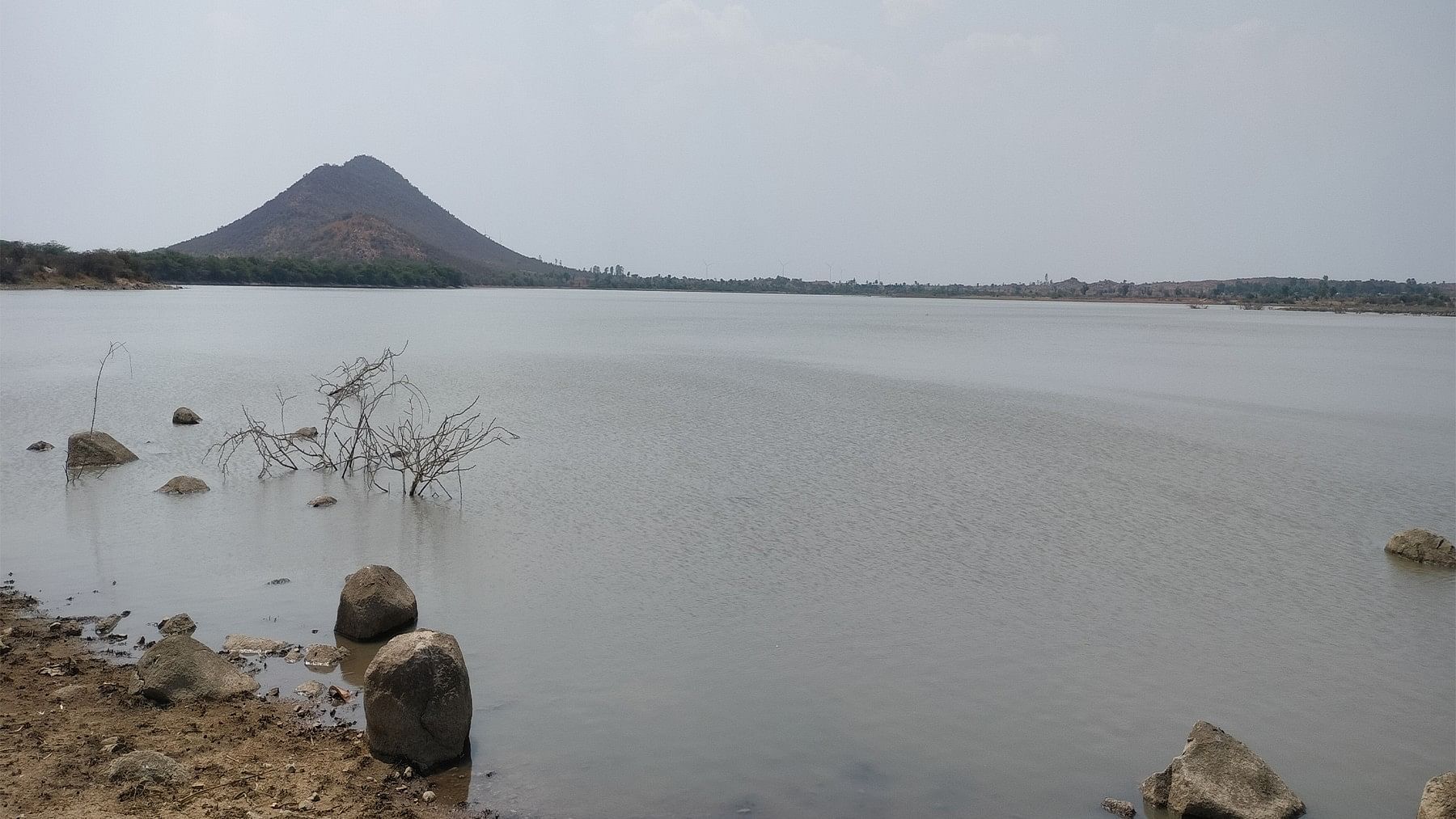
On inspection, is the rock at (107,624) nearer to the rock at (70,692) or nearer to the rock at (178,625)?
the rock at (178,625)

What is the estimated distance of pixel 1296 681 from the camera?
773 centimetres

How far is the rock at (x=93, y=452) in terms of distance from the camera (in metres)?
13.6

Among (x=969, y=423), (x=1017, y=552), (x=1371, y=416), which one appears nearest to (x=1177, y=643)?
(x=1017, y=552)

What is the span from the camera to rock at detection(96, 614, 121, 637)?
766cm

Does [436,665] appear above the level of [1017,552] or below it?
above

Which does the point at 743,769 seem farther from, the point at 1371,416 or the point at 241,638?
the point at 1371,416

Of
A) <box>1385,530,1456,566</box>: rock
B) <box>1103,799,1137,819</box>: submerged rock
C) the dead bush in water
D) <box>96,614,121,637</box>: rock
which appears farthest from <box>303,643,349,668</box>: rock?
<box>1385,530,1456,566</box>: rock

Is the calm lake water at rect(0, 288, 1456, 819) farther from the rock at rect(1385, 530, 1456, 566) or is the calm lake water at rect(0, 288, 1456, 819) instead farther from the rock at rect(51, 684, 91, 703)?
the rock at rect(51, 684, 91, 703)

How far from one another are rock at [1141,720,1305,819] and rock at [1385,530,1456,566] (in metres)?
6.68

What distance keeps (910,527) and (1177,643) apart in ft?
12.8

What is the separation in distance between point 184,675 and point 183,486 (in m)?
7.43

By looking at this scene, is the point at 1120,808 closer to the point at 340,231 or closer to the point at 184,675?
the point at 184,675

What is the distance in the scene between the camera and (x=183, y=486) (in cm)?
Result: 1282

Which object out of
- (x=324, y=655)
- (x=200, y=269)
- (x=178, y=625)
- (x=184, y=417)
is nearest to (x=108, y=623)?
(x=178, y=625)
